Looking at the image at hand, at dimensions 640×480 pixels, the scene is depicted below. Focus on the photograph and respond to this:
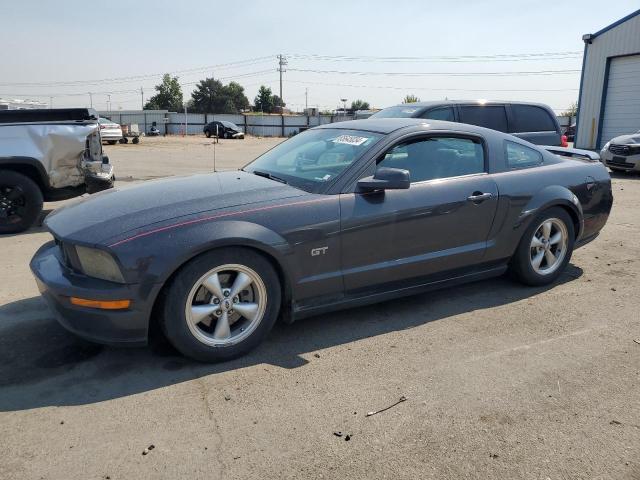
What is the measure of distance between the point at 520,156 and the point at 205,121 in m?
48.3

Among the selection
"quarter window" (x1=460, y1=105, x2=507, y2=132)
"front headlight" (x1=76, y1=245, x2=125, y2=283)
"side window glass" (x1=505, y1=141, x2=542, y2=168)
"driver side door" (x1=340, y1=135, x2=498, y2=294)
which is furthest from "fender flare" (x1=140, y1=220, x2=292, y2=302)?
"quarter window" (x1=460, y1=105, x2=507, y2=132)

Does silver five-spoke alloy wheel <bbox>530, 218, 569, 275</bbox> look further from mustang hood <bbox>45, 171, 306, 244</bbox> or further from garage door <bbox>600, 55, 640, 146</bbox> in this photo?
garage door <bbox>600, 55, 640, 146</bbox>

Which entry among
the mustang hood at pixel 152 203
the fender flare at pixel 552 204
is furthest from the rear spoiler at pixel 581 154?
the mustang hood at pixel 152 203

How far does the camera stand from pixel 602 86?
21.2 meters

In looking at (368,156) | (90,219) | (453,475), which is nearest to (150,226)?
(90,219)

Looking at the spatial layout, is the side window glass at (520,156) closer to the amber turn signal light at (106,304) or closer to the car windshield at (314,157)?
the car windshield at (314,157)

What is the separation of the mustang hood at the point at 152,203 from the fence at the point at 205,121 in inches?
1810

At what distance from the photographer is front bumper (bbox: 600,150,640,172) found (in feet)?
43.5

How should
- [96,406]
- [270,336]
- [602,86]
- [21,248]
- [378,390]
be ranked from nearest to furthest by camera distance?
[96,406] < [378,390] < [270,336] < [21,248] < [602,86]

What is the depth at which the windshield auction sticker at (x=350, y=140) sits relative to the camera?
407 centimetres

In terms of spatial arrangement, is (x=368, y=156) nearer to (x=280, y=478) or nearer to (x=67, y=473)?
(x=280, y=478)

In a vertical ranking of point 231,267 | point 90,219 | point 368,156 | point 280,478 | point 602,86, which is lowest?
point 280,478

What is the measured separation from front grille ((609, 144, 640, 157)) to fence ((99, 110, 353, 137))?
36.6 meters

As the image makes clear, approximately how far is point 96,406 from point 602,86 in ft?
75.9
